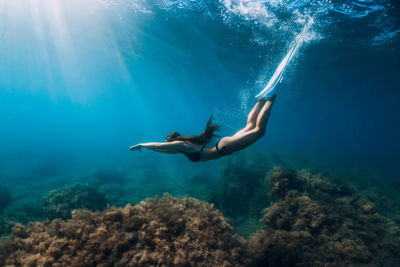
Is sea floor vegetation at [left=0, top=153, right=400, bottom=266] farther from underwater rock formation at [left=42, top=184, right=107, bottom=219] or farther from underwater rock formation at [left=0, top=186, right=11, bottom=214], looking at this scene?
underwater rock formation at [left=0, top=186, right=11, bottom=214]

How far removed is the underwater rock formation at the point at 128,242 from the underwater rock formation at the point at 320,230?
3.29 ft

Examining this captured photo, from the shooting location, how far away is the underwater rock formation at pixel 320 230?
347 centimetres

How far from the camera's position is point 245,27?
595 inches

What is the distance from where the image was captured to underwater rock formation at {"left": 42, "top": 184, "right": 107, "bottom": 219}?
7891 millimetres

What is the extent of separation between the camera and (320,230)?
4.34m

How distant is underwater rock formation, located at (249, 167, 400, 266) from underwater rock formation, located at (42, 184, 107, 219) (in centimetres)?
760

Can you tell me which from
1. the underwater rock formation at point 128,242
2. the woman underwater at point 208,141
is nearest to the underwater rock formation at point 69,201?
the underwater rock formation at point 128,242

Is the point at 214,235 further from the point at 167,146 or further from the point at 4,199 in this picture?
the point at 4,199

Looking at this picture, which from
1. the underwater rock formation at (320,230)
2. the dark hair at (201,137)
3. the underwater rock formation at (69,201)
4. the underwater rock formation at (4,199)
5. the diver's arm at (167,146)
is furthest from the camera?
the underwater rock formation at (4,199)

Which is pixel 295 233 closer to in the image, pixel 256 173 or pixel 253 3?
pixel 256 173

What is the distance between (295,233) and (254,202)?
187 inches

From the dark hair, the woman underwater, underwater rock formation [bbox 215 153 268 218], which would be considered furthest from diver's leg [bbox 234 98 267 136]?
underwater rock formation [bbox 215 153 268 218]

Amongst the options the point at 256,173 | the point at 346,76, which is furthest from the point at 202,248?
the point at 346,76

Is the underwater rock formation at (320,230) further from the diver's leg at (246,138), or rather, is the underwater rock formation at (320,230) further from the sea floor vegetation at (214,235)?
the diver's leg at (246,138)
